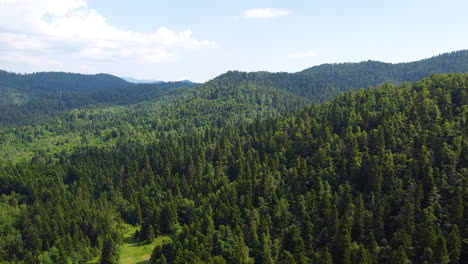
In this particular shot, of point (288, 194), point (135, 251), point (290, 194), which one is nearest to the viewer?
point (290, 194)

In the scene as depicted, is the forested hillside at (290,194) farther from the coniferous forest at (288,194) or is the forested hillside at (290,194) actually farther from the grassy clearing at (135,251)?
the grassy clearing at (135,251)

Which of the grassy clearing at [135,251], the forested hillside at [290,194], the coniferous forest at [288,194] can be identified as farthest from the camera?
the grassy clearing at [135,251]

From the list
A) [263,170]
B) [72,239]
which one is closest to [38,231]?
[72,239]

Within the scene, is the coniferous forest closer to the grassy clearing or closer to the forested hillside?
the forested hillside

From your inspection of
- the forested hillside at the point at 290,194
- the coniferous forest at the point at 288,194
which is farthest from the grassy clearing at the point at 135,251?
the forested hillside at the point at 290,194

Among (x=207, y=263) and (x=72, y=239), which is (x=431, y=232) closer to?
(x=207, y=263)

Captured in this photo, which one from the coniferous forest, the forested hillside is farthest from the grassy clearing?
the forested hillside

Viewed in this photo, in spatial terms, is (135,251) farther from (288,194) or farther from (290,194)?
(290,194)

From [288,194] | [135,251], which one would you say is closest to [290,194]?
[288,194]
